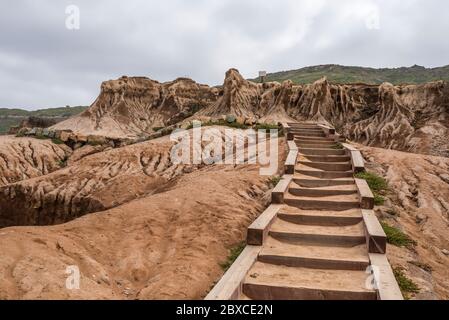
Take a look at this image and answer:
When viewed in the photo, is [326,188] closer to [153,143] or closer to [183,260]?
[183,260]

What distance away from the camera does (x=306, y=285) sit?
5543 mm

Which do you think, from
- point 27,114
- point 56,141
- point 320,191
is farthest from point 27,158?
point 27,114

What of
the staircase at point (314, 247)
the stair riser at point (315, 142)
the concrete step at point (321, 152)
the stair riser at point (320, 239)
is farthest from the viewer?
the stair riser at point (315, 142)

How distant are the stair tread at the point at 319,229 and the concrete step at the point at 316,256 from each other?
13.1 inches

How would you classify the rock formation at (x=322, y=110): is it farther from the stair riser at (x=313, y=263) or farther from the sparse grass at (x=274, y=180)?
the stair riser at (x=313, y=263)

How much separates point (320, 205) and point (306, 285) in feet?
10.4

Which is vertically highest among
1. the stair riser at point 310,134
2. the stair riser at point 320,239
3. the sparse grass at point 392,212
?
the stair riser at point 310,134

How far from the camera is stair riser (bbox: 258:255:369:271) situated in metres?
6.09

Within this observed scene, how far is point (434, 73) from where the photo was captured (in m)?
75.5

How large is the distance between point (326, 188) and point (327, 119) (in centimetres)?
2201

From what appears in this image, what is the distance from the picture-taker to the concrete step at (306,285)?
17.5ft

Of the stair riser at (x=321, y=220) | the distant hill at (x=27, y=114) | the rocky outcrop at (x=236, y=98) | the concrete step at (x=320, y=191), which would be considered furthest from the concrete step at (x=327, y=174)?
the distant hill at (x=27, y=114)

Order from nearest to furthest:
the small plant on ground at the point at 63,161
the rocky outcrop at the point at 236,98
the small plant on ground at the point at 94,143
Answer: the small plant on ground at the point at 63,161
the small plant on ground at the point at 94,143
the rocky outcrop at the point at 236,98
